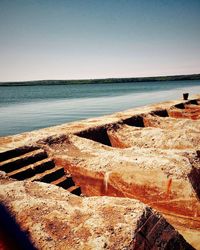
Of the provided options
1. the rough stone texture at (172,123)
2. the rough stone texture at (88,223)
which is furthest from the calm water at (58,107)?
the rough stone texture at (88,223)

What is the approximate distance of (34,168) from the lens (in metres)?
5.62

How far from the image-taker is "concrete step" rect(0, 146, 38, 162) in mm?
5680

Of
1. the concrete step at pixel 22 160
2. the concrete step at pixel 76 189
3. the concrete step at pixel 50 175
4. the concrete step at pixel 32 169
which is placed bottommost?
the concrete step at pixel 76 189

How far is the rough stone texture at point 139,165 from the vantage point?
4648mm

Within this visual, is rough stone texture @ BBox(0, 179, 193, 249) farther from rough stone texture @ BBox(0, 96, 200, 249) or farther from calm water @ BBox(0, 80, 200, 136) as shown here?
calm water @ BBox(0, 80, 200, 136)

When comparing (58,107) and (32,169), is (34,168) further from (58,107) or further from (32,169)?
(58,107)

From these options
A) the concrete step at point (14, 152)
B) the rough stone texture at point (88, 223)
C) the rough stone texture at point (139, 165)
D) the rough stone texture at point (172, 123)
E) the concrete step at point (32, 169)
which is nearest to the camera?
the rough stone texture at point (88, 223)

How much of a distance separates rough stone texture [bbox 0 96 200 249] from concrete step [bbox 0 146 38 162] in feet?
0.07

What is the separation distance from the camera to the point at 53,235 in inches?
120

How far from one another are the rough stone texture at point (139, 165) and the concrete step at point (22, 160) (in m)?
0.19

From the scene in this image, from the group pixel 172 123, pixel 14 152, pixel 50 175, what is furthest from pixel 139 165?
pixel 172 123

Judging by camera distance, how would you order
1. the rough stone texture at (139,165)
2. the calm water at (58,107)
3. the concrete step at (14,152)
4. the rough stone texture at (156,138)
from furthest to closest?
1. the calm water at (58,107)
2. the rough stone texture at (156,138)
3. the concrete step at (14,152)
4. the rough stone texture at (139,165)

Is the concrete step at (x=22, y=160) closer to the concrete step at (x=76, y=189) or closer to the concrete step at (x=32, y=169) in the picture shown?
the concrete step at (x=32, y=169)

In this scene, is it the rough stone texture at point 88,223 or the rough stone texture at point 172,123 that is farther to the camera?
the rough stone texture at point 172,123
